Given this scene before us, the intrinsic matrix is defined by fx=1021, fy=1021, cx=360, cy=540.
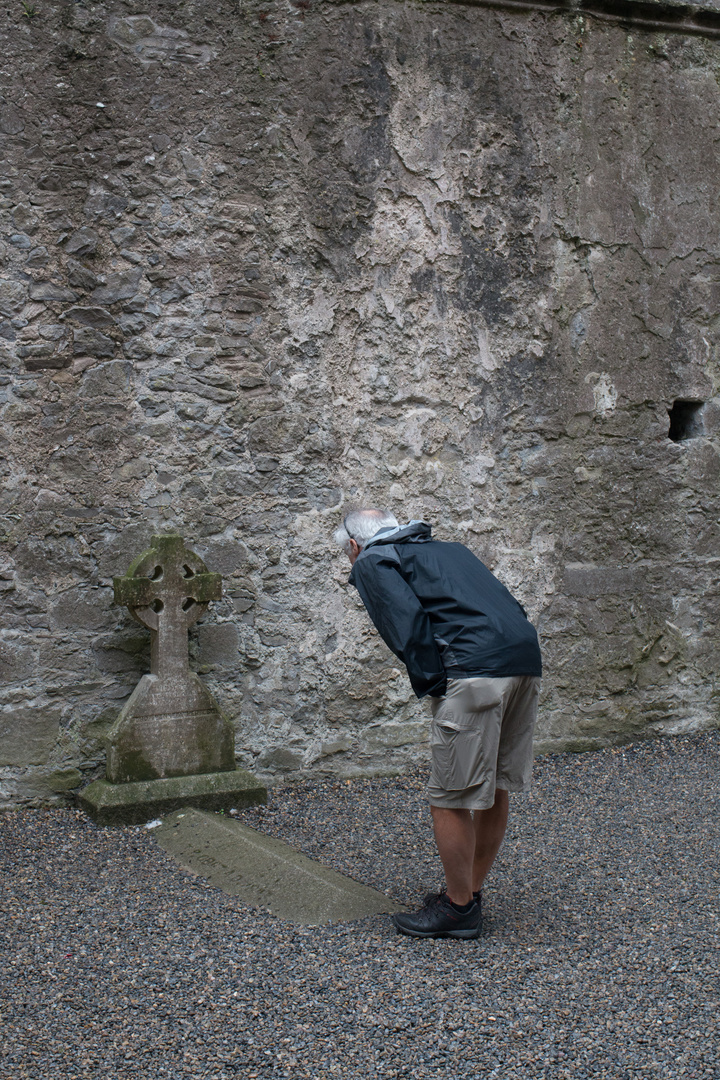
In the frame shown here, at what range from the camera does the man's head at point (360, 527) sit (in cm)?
354

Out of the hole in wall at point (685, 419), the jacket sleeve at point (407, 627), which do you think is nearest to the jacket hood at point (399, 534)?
the jacket sleeve at point (407, 627)

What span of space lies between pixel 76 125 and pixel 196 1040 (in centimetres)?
414

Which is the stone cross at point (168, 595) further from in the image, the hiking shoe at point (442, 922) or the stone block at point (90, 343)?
the hiking shoe at point (442, 922)

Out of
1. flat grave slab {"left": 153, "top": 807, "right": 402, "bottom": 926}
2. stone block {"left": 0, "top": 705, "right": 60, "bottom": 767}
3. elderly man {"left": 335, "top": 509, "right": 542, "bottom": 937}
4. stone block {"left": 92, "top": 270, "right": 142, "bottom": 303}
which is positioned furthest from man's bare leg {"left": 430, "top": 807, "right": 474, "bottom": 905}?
stone block {"left": 92, "top": 270, "right": 142, "bottom": 303}

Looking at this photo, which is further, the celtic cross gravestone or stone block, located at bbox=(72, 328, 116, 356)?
stone block, located at bbox=(72, 328, 116, 356)

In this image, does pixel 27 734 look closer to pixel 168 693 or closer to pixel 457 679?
pixel 168 693

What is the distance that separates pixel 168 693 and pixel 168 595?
47 centimetres

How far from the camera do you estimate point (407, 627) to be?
325 cm

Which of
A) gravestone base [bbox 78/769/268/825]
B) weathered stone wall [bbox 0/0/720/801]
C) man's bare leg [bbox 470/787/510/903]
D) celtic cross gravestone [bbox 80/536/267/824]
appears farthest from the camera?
weathered stone wall [bbox 0/0/720/801]

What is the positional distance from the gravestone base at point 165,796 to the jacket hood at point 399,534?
6.32 ft

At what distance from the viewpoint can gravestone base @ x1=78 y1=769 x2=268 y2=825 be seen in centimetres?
466

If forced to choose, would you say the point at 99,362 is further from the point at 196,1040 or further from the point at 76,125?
the point at 196,1040

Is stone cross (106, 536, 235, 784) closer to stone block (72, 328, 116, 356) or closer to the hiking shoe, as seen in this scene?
stone block (72, 328, 116, 356)

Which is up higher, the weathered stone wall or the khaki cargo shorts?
the weathered stone wall
